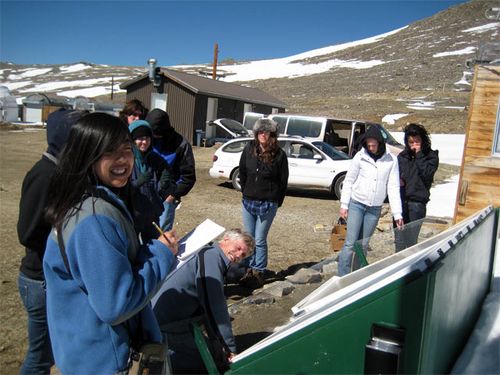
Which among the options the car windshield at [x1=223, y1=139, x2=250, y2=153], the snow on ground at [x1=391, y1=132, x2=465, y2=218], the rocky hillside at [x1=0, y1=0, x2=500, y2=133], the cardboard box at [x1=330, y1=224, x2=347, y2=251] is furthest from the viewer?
the rocky hillside at [x1=0, y1=0, x2=500, y2=133]

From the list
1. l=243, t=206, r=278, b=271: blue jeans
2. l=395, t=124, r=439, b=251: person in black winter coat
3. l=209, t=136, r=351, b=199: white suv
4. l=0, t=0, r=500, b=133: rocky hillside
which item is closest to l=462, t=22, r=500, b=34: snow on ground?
l=0, t=0, r=500, b=133: rocky hillside

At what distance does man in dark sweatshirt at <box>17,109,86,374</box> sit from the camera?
2123 millimetres

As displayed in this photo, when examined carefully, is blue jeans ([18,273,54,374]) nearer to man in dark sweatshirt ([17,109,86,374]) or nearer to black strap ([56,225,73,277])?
man in dark sweatshirt ([17,109,86,374])

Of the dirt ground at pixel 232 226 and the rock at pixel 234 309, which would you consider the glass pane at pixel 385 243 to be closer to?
the dirt ground at pixel 232 226

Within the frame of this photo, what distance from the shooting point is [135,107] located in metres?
4.16

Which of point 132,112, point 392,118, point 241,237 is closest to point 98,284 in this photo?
point 241,237

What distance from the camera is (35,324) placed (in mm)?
2287

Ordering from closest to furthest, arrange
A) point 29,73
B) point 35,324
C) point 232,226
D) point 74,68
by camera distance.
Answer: point 35,324
point 232,226
point 29,73
point 74,68

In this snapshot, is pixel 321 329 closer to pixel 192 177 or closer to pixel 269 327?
pixel 269 327

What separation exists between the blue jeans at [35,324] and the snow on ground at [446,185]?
7.14 metres

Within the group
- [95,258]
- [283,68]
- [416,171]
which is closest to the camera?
[95,258]

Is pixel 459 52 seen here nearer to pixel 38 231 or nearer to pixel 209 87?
pixel 209 87

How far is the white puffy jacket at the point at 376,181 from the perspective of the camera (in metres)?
4.41

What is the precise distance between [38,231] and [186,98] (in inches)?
849
